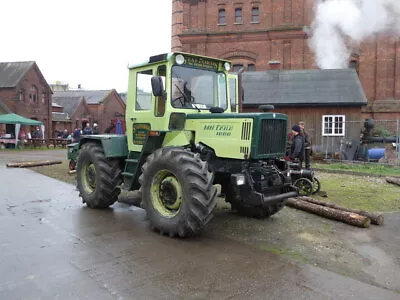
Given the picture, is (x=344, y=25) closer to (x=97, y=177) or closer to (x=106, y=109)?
(x=97, y=177)

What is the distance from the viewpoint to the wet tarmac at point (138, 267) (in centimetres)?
429

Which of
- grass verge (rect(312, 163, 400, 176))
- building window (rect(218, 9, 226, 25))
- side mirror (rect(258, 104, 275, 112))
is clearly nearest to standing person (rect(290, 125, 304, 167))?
side mirror (rect(258, 104, 275, 112))

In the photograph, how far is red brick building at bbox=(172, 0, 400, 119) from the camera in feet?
105

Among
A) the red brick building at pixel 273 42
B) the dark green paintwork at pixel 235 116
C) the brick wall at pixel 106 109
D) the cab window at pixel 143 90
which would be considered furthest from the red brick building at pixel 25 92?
the dark green paintwork at pixel 235 116

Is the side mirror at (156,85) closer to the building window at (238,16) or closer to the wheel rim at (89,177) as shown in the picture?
the wheel rim at (89,177)

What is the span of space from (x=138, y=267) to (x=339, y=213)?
4175mm

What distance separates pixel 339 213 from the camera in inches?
295

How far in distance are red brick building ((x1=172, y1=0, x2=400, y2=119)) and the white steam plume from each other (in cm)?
67

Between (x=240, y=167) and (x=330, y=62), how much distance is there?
A: 96.5ft

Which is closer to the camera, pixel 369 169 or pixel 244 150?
pixel 244 150

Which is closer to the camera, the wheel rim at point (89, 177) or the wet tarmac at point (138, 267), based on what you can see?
the wet tarmac at point (138, 267)

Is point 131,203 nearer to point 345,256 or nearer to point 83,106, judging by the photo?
point 345,256

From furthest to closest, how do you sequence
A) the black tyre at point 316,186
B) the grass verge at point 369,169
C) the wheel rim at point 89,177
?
the grass verge at point 369,169, the black tyre at point 316,186, the wheel rim at point 89,177

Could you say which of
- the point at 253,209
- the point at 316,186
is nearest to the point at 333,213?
the point at 253,209
